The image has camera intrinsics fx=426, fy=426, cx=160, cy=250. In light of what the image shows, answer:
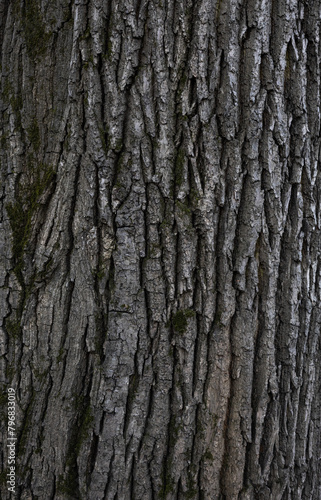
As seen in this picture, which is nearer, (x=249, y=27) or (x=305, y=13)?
(x=249, y=27)

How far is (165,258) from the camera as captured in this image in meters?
1.87

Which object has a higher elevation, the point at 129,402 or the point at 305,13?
the point at 305,13

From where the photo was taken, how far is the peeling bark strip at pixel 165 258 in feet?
6.08

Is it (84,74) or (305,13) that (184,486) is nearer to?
(84,74)

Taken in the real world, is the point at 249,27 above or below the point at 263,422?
above

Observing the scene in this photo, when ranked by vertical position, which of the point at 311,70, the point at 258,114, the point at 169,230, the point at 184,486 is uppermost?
the point at 311,70

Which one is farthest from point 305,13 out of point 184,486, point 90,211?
point 184,486

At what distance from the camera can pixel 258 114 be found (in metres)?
1.90

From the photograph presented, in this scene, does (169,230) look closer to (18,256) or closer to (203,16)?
(18,256)

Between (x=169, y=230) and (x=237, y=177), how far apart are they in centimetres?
39

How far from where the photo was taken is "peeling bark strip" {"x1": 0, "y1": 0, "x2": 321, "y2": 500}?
1854 millimetres

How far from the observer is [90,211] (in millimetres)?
1883

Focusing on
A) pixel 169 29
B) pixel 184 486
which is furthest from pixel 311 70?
pixel 184 486

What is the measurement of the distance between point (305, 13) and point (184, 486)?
88.2 inches
